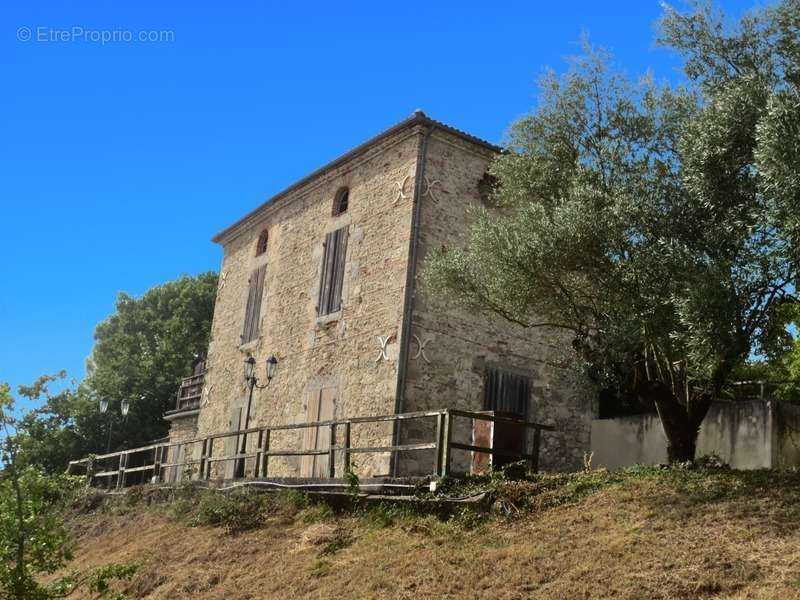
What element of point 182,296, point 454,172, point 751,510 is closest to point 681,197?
point 751,510

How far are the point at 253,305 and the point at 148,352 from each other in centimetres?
1889

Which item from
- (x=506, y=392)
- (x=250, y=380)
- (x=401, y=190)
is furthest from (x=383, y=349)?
(x=250, y=380)

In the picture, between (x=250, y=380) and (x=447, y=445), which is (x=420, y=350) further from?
(x=250, y=380)

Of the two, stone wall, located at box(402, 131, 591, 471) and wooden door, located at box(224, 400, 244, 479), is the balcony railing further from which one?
stone wall, located at box(402, 131, 591, 471)

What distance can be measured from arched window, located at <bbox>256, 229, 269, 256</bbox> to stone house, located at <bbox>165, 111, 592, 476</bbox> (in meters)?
1.79

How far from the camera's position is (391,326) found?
16.4 m

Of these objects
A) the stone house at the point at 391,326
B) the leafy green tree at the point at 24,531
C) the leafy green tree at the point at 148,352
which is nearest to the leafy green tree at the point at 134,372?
the leafy green tree at the point at 148,352

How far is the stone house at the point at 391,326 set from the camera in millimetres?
16172

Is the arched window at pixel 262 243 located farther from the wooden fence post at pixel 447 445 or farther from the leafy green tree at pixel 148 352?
the leafy green tree at pixel 148 352

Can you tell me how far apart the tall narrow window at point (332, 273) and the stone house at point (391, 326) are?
0.04 metres

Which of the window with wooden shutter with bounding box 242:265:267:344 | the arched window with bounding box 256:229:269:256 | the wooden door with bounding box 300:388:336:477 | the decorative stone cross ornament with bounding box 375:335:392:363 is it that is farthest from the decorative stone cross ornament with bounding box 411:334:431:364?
the arched window with bounding box 256:229:269:256

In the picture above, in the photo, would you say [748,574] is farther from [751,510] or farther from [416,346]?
[416,346]

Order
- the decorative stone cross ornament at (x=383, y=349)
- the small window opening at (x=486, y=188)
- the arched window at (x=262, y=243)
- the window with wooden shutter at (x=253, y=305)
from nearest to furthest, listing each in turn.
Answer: the decorative stone cross ornament at (x=383, y=349) < the small window opening at (x=486, y=188) < the window with wooden shutter at (x=253, y=305) < the arched window at (x=262, y=243)

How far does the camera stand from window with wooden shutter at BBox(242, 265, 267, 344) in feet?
71.1
